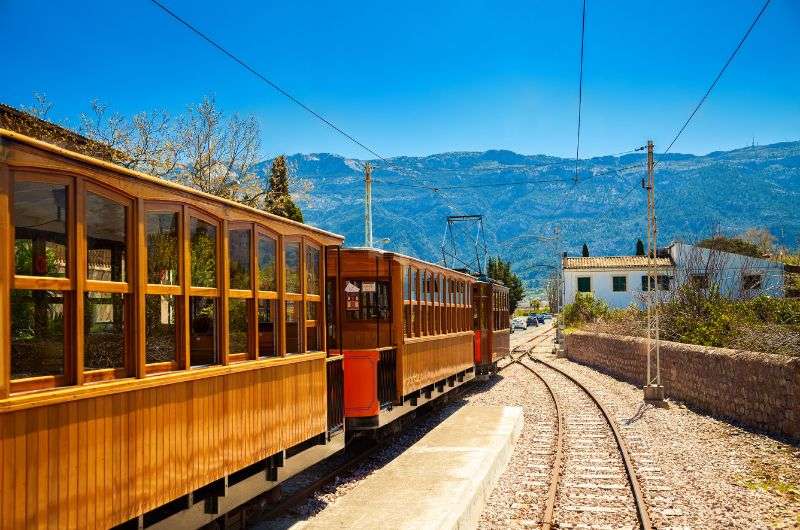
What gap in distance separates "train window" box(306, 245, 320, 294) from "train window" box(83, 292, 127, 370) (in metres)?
3.26

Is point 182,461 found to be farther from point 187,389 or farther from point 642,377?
point 642,377

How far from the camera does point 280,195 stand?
3694 cm

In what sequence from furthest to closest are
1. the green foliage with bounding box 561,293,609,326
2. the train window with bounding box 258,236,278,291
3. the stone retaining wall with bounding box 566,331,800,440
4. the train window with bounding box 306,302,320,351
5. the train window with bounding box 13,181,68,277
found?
→ the green foliage with bounding box 561,293,609,326
the stone retaining wall with bounding box 566,331,800,440
the train window with bounding box 306,302,320,351
the train window with bounding box 258,236,278,291
the train window with bounding box 13,181,68,277

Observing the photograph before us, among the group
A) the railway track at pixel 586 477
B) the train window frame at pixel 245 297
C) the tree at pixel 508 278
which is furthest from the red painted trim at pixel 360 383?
the tree at pixel 508 278

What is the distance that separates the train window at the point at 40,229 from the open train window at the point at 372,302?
704 centimetres

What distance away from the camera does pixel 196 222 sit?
572cm

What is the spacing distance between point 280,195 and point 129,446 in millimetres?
32784

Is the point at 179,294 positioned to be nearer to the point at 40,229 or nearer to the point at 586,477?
the point at 40,229

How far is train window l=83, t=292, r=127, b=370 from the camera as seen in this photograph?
176 inches

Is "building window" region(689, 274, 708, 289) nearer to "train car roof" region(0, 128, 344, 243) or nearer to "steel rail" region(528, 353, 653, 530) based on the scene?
"steel rail" region(528, 353, 653, 530)

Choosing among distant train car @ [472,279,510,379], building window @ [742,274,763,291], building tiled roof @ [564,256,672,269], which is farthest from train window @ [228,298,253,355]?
building tiled roof @ [564,256,672,269]

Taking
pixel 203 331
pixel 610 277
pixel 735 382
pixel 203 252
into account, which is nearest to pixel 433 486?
pixel 203 331

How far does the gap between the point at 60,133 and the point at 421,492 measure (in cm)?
1703

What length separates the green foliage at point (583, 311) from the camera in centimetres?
4732
